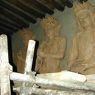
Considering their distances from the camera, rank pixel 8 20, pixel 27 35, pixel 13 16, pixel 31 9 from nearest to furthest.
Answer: pixel 31 9 → pixel 13 16 → pixel 8 20 → pixel 27 35

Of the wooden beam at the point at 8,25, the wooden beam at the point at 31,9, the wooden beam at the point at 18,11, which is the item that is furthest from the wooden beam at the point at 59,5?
the wooden beam at the point at 8,25

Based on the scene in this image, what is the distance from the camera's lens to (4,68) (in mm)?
3039

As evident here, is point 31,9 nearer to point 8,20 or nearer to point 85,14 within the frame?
point 8,20

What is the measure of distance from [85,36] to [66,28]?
3.81 ft

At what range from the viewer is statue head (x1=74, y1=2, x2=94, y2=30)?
249 inches

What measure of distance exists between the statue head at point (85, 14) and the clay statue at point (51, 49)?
35.1 inches

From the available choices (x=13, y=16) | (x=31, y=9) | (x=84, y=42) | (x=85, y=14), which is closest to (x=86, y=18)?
(x=85, y=14)

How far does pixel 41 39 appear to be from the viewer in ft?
27.0

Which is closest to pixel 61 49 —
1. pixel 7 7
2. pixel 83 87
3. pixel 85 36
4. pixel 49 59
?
pixel 49 59

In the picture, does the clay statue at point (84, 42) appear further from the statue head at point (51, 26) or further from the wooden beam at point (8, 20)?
the wooden beam at point (8, 20)

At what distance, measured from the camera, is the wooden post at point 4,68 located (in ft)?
9.86

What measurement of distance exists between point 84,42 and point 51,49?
3.82 ft

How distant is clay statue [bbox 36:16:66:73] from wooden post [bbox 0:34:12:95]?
4.02 meters

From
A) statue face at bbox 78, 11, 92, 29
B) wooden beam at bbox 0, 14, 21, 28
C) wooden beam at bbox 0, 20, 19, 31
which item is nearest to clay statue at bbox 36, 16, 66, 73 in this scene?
statue face at bbox 78, 11, 92, 29
